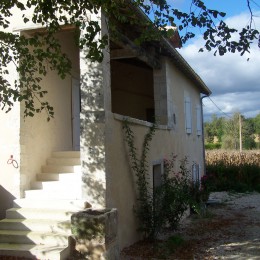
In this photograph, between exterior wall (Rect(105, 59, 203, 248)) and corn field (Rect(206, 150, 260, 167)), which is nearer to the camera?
exterior wall (Rect(105, 59, 203, 248))

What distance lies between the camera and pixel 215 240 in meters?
8.47

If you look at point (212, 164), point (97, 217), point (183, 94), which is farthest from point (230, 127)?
point (97, 217)

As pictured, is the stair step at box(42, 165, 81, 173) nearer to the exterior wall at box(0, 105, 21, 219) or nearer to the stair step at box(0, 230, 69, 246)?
the exterior wall at box(0, 105, 21, 219)

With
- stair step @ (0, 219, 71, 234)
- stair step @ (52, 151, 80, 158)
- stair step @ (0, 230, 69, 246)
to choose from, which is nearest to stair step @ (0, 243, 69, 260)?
stair step @ (0, 230, 69, 246)

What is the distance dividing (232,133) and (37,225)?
52968 mm

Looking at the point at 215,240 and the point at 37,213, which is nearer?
the point at 37,213

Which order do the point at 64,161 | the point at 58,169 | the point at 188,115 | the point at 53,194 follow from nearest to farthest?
the point at 53,194, the point at 58,169, the point at 64,161, the point at 188,115

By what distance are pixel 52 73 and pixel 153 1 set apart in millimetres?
4362

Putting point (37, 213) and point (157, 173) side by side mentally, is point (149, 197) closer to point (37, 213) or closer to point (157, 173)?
point (157, 173)

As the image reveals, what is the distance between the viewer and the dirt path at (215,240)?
7.00 meters

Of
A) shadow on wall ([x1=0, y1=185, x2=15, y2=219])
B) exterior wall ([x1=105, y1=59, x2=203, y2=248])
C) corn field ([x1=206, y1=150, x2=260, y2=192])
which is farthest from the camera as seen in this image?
corn field ([x1=206, y1=150, x2=260, y2=192])

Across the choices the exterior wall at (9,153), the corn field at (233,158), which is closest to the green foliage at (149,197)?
the exterior wall at (9,153)

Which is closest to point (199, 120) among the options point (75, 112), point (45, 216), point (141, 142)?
point (75, 112)

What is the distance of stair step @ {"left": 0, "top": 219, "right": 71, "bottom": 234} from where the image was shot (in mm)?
5969
